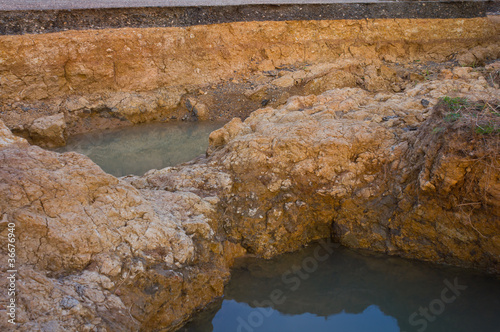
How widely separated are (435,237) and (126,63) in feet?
22.9

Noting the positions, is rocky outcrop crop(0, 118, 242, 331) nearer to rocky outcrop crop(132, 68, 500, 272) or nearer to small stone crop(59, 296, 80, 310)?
small stone crop(59, 296, 80, 310)

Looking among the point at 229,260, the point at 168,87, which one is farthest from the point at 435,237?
the point at 168,87

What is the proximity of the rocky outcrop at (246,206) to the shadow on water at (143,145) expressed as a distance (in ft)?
6.47

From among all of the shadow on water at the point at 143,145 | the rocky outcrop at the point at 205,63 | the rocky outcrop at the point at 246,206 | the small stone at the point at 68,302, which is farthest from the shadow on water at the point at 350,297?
the rocky outcrop at the point at 205,63

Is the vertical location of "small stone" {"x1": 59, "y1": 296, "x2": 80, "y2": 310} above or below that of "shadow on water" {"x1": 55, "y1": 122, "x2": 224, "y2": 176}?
above

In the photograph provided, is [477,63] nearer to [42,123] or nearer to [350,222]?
[350,222]

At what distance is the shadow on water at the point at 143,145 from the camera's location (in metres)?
6.89

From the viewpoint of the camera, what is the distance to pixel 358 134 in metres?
4.50

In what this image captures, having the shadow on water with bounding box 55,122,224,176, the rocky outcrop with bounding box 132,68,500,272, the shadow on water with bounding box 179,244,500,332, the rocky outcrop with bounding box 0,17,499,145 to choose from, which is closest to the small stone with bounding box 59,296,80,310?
the shadow on water with bounding box 179,244,500,332

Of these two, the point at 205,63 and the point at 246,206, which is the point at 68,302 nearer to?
the point at 246,206

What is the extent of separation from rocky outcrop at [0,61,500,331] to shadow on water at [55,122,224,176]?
77.6 inches

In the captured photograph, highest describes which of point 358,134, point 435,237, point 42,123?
point 358,134

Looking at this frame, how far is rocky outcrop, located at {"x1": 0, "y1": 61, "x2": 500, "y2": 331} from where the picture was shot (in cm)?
304

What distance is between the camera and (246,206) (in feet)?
14.3
